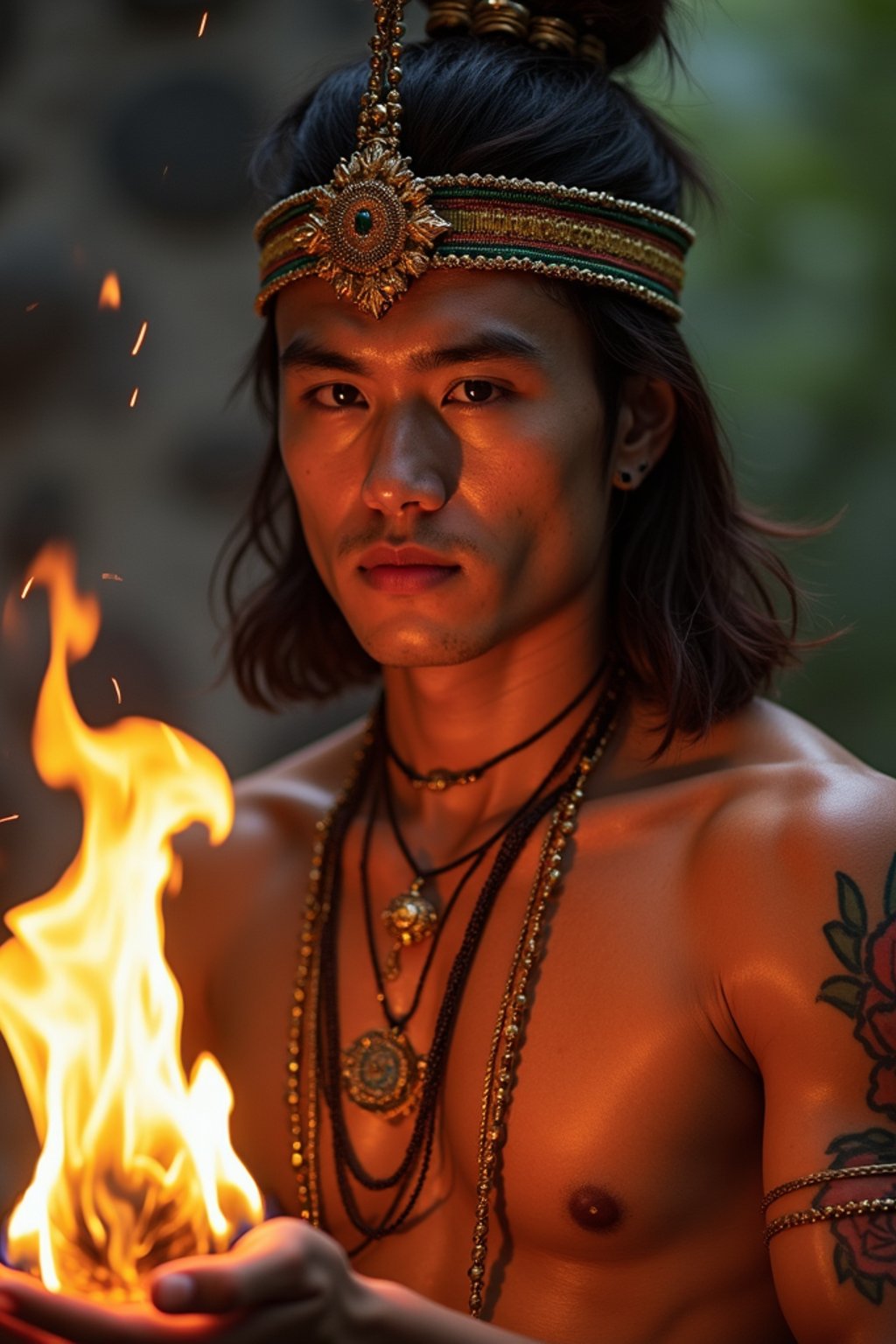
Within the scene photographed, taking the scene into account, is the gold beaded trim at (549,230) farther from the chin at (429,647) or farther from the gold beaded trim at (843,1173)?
the gold beaded trim at (843,1173)

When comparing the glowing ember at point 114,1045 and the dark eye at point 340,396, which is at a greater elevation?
the dark eye at point 340,396

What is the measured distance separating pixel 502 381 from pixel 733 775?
52 cm

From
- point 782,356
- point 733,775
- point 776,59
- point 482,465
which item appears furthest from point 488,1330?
point 776,59

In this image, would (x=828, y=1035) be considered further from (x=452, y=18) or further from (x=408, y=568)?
(x=452, y=18)

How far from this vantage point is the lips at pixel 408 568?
6.34ft

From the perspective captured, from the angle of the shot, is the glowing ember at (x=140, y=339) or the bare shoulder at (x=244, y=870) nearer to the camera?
the bare shoulder at (x=244, y=870)

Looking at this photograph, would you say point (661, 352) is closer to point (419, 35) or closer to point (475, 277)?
point (475, 277)

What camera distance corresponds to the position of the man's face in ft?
6.35

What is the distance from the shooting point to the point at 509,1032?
190 cm

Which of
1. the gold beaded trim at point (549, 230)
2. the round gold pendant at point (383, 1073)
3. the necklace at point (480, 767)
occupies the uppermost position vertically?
the gold beaded trim at point (549, 230)

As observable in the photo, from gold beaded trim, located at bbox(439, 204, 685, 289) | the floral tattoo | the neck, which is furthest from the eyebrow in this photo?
the floral tattoo

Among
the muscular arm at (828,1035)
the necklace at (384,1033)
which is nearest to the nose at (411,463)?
the necklace at (384,1033)

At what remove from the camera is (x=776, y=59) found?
3.89 meters

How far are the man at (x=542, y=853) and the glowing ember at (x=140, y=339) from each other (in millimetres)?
1023
